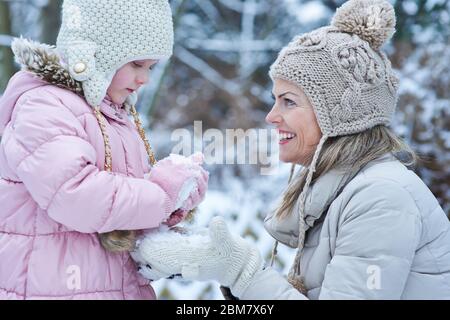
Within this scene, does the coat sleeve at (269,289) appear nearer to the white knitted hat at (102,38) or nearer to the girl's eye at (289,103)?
the girl's eye at (289,103)

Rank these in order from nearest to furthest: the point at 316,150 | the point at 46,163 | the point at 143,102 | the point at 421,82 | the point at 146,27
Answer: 1. the point at 46,163
2. the point at 146,27
3. the point at 316,150
4. the point at 421,82
5. the point at 143,102

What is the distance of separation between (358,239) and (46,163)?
2.86ft

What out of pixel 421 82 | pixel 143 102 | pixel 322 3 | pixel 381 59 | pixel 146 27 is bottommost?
pixel 143 102

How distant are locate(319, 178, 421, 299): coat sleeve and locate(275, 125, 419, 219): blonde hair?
0.60 ft

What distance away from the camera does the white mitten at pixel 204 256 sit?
65.9 inches

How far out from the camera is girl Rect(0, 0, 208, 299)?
5.05ft

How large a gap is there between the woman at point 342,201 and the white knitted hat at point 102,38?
0.47m

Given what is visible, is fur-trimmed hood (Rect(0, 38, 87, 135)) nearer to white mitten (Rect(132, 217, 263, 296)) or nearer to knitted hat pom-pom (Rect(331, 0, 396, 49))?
white mitten (Rect(132, 217, 263, 296))

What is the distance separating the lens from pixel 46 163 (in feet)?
4.95

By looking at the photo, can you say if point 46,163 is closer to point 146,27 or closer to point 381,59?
point 146,27

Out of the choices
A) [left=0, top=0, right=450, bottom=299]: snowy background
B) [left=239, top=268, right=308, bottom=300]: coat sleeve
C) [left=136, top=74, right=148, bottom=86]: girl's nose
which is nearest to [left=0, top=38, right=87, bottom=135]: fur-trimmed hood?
[left=136, top=74, right=148, bottom=86]: girl's nose

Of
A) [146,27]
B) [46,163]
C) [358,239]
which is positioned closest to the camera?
[46,163]

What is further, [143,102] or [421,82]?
[143,102]

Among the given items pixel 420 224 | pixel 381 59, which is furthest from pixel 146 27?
pixel 420 224
